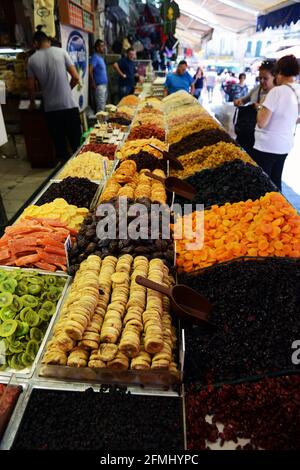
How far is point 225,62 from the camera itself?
901 inches

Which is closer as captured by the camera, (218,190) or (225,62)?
(218,190)

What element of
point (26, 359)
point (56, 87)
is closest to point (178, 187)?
point (26, 359)

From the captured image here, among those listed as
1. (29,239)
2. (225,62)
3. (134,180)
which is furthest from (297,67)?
(225,62)

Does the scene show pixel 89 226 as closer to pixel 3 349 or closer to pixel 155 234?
pixel 155 234

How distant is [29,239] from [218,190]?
145cm

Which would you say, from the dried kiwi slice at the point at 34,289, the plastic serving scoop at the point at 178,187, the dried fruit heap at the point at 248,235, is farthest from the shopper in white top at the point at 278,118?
the dried kiwi slice at the point at 34,289

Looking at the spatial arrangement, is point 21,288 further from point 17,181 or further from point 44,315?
point 17,181

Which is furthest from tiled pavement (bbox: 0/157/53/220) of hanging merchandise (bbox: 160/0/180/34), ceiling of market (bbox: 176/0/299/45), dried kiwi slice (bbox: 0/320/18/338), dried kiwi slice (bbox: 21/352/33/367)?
hanging merchandise (bbox: 160/0/180/34)

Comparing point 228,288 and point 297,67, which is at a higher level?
point 297,67

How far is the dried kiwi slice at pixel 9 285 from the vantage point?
1589mm

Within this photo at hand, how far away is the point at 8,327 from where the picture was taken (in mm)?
1448

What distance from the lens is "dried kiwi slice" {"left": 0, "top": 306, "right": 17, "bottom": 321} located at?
58.3 inches

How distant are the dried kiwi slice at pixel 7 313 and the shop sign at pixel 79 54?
606 cm

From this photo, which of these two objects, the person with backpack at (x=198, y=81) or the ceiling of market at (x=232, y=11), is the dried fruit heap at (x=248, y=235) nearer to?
the ceiling of market at (x=232, y=11)
